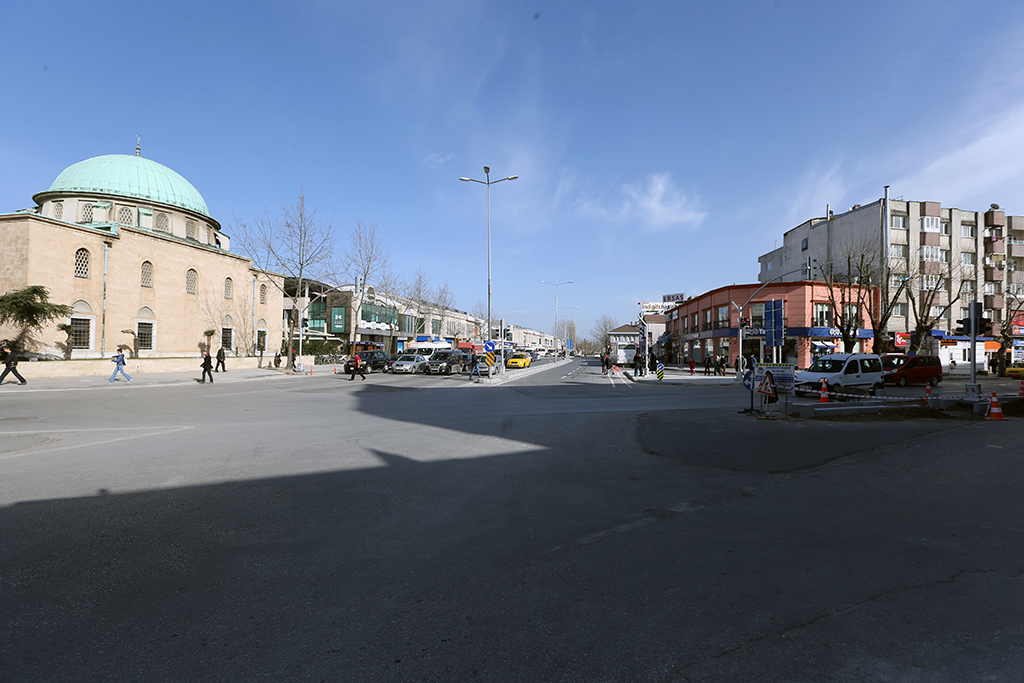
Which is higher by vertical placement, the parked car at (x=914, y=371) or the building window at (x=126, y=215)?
the building window at (x=126, y=215)

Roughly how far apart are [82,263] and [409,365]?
23056mm

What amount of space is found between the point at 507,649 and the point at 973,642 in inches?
102

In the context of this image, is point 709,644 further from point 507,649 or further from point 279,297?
point 279,297

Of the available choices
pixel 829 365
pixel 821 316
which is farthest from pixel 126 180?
pixel 821 316

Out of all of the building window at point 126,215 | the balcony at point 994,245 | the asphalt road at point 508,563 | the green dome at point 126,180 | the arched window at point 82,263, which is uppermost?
the green dome at point 126,180

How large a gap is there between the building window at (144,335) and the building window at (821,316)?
180 ft

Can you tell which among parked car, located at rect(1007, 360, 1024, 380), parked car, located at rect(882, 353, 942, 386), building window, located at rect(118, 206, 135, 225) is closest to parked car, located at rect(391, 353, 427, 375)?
building window, located at rect(118, 206, 135, 225)

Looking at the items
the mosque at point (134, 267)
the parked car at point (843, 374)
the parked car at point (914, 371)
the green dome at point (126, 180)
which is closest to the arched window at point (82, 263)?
the mosque at point (134, 267)

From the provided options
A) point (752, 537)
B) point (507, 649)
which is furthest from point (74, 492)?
point (752, 537)

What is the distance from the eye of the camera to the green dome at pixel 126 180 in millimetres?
44062

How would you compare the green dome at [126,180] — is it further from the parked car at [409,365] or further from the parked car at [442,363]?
the parked car at [442,363]

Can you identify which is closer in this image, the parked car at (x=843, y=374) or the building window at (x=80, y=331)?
the parked car at (x=843, y=374)

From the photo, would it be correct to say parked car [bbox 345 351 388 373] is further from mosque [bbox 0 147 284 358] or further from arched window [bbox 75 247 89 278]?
arched window [bbox 75 247 89 278]

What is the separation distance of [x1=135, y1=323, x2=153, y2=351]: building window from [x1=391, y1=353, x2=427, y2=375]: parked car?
19294 millimetres
